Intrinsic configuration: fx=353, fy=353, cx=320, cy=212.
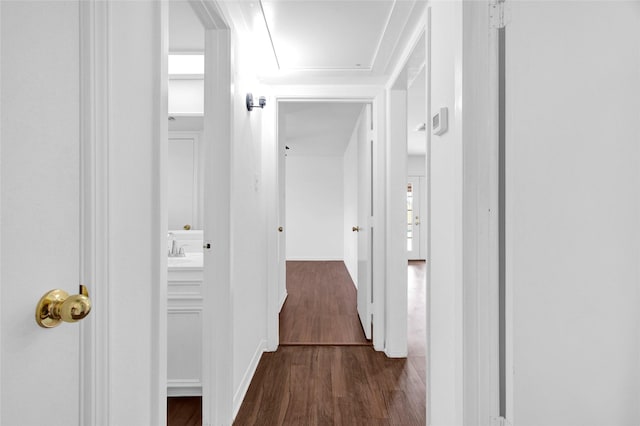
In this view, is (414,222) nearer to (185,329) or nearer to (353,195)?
(353,195)

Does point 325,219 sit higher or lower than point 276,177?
lower

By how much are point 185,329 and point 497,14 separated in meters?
2.23

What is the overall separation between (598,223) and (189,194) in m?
2.46

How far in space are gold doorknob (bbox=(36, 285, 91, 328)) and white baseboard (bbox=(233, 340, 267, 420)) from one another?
1.60 m

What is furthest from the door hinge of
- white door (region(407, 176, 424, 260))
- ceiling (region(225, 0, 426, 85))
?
white door (region(407, 176, 424, 260))

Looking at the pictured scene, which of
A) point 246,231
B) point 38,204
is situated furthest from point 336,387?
point 38,204

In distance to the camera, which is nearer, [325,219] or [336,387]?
[336,387]

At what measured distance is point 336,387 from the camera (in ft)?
7.89

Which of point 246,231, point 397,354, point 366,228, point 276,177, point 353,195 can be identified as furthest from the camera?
point 353,195

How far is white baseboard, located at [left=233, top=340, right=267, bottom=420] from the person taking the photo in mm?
2066

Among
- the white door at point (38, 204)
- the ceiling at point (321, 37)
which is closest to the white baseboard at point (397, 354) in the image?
the ceiling at point (321, 37)

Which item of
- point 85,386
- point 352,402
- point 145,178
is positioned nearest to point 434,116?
point 145,178

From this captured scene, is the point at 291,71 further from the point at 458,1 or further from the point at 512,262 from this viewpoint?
the point at 512,262

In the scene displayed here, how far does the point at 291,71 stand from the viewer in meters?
2.91
